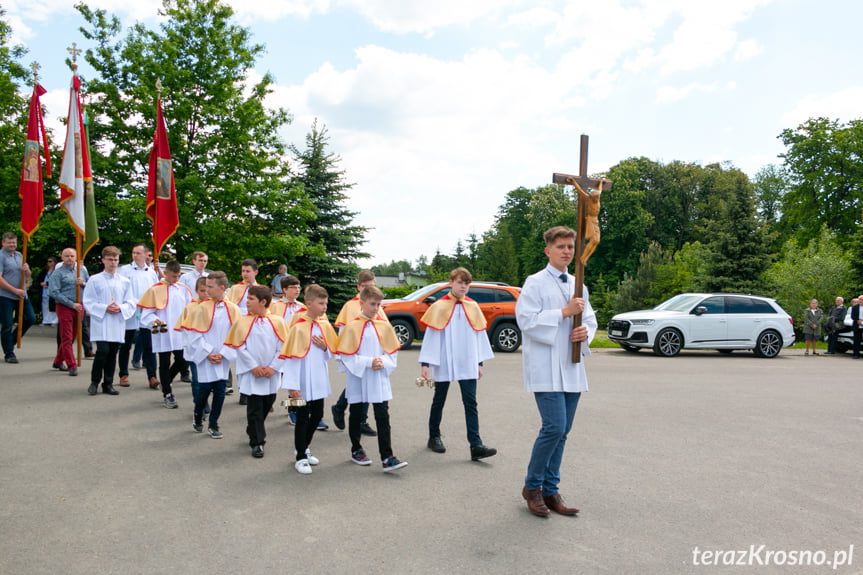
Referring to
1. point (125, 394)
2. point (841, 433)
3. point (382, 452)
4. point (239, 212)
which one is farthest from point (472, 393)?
point (239, 212)

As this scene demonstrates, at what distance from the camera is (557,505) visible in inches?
171

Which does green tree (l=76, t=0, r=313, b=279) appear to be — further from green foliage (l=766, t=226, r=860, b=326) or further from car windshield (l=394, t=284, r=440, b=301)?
green foliage (l=766, t=226, r=860, b=326)

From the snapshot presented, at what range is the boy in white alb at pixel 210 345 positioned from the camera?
6.46 m

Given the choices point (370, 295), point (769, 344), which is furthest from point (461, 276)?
point (769, 344)

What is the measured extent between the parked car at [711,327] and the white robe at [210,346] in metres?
12.4

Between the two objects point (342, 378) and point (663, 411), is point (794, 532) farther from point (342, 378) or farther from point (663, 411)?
point (342, 378)

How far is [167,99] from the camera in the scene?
20.8m

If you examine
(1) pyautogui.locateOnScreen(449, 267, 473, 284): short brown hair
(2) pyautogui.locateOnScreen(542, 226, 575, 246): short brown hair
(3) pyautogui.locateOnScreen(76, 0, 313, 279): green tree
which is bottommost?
(1) pyautogui.locateOnScreen(449, 267, 473, 284): short brown hair

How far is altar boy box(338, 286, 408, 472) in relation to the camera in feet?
17.7

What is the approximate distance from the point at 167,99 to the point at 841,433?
20.7 m

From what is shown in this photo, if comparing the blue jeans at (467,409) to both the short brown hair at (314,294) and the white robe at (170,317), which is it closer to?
the short brown hair at (314,294)

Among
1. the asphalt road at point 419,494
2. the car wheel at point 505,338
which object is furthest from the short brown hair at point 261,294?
the car wheel at point 505,338

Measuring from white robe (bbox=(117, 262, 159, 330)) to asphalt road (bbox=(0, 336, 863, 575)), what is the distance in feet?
4.51

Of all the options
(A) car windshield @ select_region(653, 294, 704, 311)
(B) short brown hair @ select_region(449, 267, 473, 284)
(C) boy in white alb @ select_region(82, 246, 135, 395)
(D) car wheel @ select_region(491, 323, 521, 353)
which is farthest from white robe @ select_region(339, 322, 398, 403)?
(A) car windshield @ select_region(653, 294, 704, 311)
